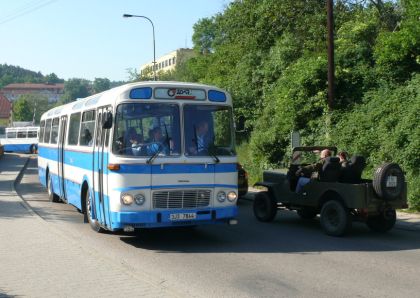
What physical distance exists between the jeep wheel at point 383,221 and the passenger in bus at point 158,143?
4.55 m

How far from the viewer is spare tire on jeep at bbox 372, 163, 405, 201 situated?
10.7 metres

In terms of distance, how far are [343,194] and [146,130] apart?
4.05 meters

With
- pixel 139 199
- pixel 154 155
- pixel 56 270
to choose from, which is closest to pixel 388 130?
pixel 154 155

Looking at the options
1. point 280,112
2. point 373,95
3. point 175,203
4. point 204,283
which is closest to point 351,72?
point 373,95

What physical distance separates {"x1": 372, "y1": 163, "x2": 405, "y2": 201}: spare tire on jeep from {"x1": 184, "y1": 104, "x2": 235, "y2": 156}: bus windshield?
9.14 feet

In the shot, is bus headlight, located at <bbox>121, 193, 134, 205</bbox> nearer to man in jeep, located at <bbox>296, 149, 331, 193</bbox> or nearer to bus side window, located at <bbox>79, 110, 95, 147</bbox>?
bus side window, located at <bbox>79, 110, 95, 147</bbox>

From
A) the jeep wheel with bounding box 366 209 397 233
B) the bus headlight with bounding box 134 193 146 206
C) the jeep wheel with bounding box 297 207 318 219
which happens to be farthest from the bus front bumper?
the jeep wheel with bounding box 297 207 318 219

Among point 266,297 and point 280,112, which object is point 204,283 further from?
point 280,112

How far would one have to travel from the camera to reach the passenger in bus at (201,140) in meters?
10.0

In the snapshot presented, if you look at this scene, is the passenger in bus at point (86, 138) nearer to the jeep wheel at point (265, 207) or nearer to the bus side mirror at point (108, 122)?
the bus side mirror at point (108, 122)

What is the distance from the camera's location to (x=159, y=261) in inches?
346

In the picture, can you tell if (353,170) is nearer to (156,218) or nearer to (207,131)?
(207,131)

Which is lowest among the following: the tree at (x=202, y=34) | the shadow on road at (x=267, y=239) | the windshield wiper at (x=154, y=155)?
the shadow on road at (x=267, y=239)

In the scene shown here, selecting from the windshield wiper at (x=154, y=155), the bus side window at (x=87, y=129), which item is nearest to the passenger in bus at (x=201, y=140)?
the windshield wiper at (x=154, y=155)
